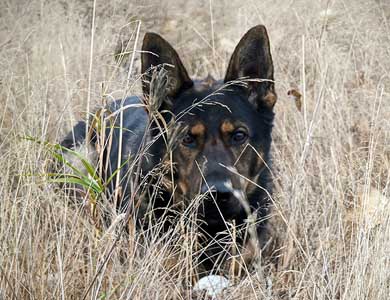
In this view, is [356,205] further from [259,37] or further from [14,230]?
[14,230]

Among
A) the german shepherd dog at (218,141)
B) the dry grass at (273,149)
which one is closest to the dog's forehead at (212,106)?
the german shepherd dog at (218,141)

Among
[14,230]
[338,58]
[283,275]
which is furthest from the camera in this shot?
[338,58]

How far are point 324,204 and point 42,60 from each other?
2.68 meters

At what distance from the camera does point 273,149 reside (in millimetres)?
4203

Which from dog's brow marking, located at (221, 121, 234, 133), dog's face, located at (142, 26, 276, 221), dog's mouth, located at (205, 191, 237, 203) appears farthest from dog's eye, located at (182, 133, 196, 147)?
dog's mouth, located at (205, 191, 237, 203)

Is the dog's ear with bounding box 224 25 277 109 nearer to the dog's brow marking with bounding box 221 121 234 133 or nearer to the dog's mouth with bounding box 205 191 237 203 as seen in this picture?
the dog's brow marking with bounding box 221 121 234 133

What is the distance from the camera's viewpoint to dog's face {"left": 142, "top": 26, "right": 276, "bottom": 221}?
121 inches

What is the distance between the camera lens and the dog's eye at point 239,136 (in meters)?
3.30

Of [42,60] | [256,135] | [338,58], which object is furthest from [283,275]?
[42,60]

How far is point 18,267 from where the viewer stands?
2.27 metres

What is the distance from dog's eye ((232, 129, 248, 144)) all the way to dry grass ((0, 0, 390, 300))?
29 centimetres

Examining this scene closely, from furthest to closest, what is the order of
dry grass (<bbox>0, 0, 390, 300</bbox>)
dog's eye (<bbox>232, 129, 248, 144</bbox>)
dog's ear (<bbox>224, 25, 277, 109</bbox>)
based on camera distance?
dog's eye (<bbox>232, 129, 248, 144</bbox>)
dog's ear (<bbox>224, 25, 277, 109</bbox>)
dry grass (<bbox>0, 0, 390, 300</bbox>)

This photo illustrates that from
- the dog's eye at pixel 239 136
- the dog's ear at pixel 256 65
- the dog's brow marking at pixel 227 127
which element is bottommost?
the dog's eye at pixel 239 136

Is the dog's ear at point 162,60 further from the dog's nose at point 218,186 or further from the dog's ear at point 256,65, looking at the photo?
the dog's nose at point 218,186
